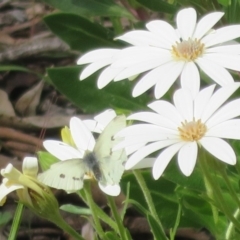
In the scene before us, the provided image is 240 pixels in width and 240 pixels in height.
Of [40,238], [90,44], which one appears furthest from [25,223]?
[90,44]

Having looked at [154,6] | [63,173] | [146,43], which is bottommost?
[63,173]

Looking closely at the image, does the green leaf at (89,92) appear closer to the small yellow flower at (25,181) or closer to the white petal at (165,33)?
the white petal at (165,33)

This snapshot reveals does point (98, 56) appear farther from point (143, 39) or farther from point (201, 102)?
point (201, 102)

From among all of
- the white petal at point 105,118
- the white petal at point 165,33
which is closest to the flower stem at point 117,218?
the white petal at point 105,118

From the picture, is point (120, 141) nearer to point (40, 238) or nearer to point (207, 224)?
point (207, 224)

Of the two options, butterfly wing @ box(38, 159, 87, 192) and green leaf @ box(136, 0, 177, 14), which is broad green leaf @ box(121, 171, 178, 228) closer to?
green leaf @ box(136, 0, 177, 14)

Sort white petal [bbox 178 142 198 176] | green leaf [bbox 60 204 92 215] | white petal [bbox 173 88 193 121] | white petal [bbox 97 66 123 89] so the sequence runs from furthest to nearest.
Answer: green leaf [bbox 60 204 92 215] < white petal [bbox 97 66 123 89] < white petal [bbox 173 88 193 121] < white petal [bbox 178 142 198 176]

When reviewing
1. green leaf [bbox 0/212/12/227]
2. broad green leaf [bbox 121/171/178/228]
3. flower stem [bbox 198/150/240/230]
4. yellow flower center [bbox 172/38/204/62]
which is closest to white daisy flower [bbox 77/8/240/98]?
yellow flower center [bbox 172/38/204/62]
